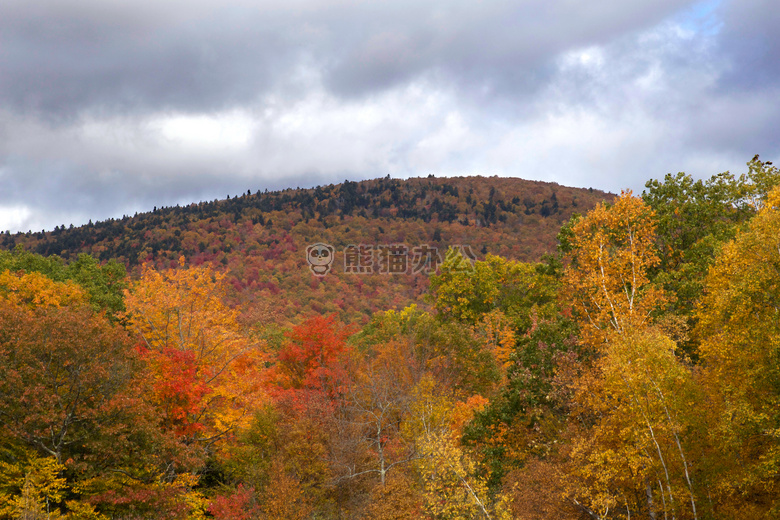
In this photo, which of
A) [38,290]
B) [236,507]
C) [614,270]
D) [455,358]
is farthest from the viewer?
[38,290]

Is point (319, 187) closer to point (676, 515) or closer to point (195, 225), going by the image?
point (195, 225)

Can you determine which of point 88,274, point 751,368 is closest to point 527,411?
point 751,368

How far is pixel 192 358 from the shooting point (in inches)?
978

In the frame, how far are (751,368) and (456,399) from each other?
21.4 meters

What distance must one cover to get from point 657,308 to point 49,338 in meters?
27.1

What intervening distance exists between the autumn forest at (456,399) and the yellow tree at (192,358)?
0.53 feet

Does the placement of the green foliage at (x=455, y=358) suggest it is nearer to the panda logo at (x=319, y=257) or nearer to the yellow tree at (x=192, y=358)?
the yellow tree at (x=192, y=358)

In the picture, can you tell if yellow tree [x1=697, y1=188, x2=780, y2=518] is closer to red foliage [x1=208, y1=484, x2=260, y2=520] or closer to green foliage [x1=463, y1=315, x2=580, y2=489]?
green foliage [x1=463, y1=315, x2=580, y2=489]

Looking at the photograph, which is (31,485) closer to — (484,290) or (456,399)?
(456,399)

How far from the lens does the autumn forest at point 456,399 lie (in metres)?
15.9

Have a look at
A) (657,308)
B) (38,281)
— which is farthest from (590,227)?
(38,281)

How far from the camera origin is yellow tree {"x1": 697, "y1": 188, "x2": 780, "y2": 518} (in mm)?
13719

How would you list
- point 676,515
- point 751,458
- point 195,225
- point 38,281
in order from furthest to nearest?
1. point 195,225
2. point 38,281
3. point 676,515
4. point 751,458

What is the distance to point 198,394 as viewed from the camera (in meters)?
24.9
